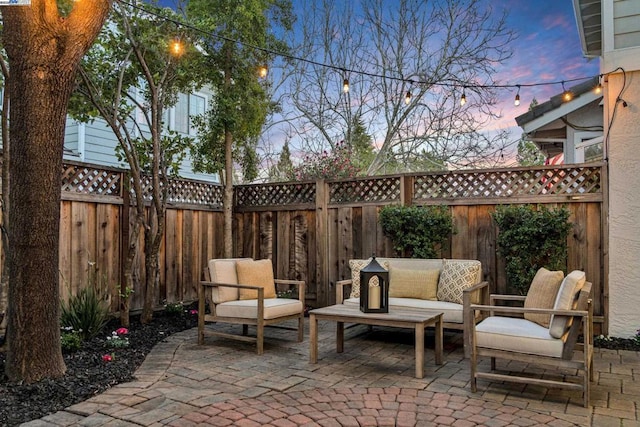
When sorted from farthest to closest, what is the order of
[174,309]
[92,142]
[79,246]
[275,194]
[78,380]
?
[92,142], [275,194], [174,309], [79,246], [78,380]

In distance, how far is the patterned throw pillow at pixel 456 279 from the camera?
4948 mm

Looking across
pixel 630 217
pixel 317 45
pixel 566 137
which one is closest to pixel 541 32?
pixel 566 137

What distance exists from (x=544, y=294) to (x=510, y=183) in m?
2.25

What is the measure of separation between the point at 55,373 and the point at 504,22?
30.6 ft

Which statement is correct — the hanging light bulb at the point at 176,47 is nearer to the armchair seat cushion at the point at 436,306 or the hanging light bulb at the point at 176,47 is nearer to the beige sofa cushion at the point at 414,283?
the armchair seat cushion at the point at 436,306

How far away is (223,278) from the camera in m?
5.05

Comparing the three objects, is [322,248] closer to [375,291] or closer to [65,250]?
[375,291]

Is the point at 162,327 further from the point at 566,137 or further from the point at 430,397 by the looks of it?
the point at 566,137

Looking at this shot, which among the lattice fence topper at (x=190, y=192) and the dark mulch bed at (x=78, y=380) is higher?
the lattice fence topper at (x=190, y=192)

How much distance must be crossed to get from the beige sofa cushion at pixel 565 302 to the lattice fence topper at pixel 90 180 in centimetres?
487

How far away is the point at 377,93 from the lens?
10.2 metres

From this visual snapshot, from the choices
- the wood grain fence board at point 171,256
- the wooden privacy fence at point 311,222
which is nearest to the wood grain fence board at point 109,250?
the wooden privacy fence at point 311,222

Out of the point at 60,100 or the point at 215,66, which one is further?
the point at 215,66

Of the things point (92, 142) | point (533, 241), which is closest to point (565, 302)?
point (533, 241)
